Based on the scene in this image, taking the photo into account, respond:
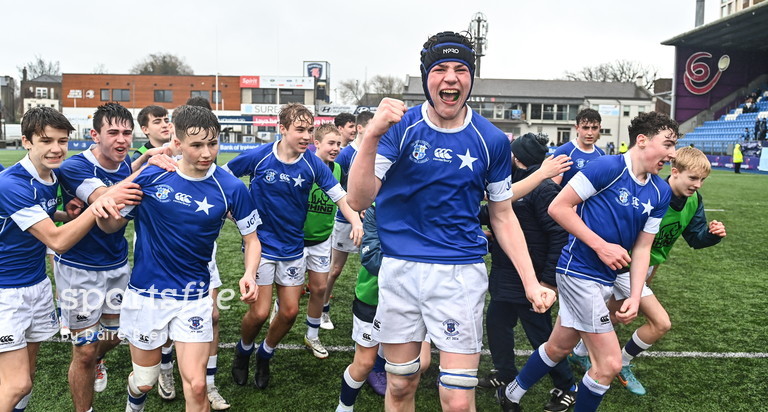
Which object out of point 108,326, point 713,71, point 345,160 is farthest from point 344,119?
point 713,71

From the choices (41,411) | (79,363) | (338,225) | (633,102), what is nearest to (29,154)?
(79,363)

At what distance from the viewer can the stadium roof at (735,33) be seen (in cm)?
3481

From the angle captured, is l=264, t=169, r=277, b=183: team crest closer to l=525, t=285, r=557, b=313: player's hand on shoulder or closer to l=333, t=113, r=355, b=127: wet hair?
l=525, t=285, r=557, b=313: player's hand on shoulder

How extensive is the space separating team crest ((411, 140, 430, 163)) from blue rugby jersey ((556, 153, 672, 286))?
4.22 ft

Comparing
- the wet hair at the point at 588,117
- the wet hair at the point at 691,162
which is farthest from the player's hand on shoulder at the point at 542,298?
the wet hair at the point at 588,117

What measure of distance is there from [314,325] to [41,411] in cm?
223

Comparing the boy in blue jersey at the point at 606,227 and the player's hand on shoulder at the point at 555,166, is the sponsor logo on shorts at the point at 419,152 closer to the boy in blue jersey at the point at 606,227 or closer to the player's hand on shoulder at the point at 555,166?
the player's hand on shoulder at the point at 555,166

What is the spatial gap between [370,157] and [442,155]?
41cm

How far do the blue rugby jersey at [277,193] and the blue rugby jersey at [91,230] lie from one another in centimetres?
100

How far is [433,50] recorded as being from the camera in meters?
A: 2.76

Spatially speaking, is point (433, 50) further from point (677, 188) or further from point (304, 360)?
point (304, 360)

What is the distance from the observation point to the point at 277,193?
4.62m

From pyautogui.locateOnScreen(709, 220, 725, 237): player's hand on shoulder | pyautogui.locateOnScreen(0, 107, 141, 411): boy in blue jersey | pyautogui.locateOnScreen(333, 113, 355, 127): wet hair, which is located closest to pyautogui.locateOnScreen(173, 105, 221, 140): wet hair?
pyautogui.locateOnScreen(0, 107, 141, 411): boy in blue jersey

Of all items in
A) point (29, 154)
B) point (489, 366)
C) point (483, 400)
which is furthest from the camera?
point (489, 366)
